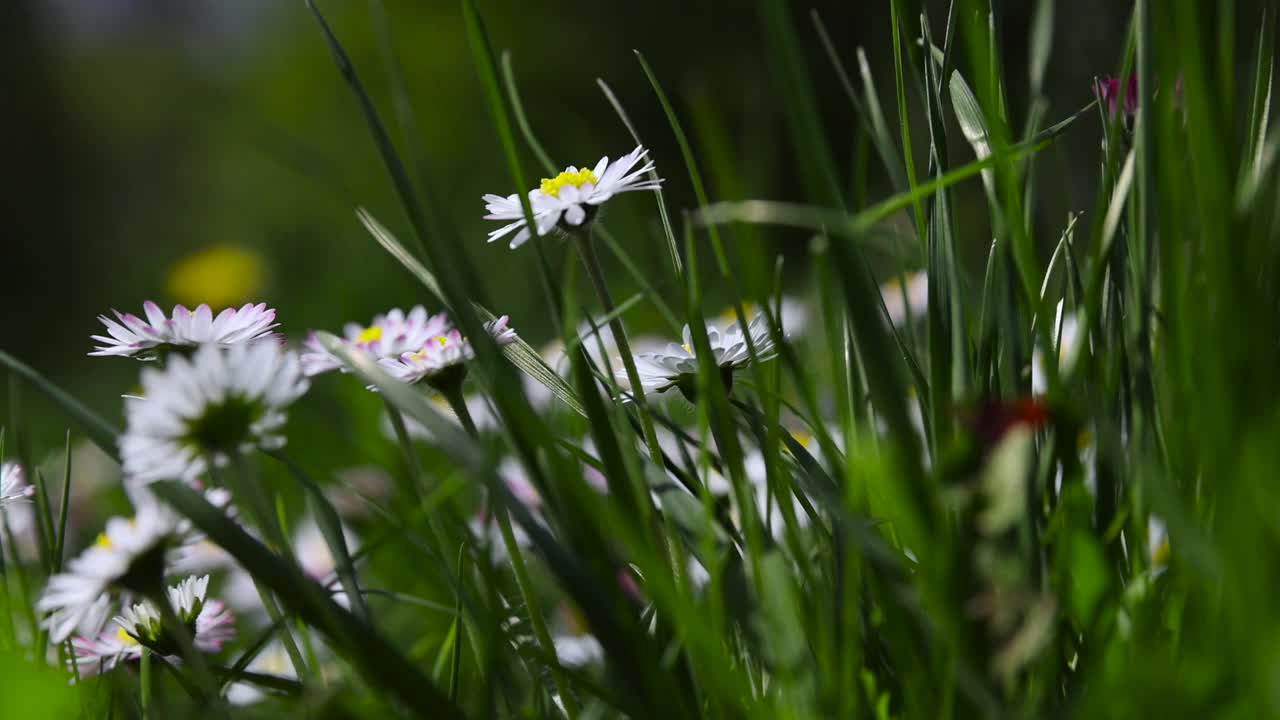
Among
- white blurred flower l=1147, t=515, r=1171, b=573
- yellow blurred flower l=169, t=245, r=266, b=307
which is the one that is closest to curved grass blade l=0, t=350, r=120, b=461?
white blurred flower l=1147, t=515, r=1171, b=573

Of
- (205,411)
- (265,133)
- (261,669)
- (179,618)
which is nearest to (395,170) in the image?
(205,411)

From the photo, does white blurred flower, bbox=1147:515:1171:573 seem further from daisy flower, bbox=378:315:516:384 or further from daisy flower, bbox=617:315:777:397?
daisy flower, bbox=378:315:516:384

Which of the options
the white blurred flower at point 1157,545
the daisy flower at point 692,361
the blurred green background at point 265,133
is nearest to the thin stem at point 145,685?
the daisy flower at point 692,361

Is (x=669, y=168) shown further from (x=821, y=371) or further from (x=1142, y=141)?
(x=1142, y=141)

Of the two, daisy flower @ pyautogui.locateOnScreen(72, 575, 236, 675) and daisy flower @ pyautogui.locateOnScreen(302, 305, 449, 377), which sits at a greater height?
daisy flower @ pyautogui.locateOnScreen(302, 305, 449, 377)

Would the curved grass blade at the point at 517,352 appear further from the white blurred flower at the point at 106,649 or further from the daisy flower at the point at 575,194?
the white blurred flower at the point at 106,649
